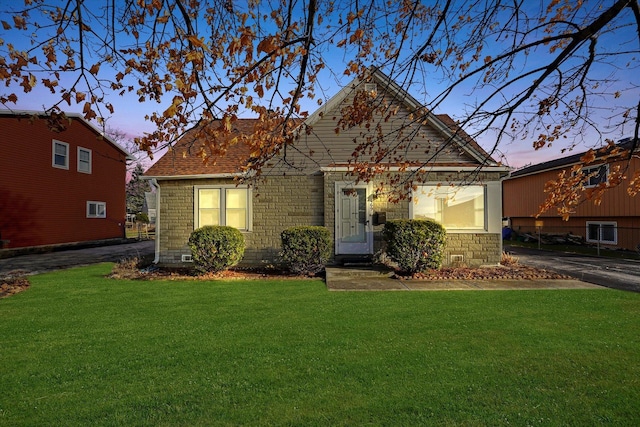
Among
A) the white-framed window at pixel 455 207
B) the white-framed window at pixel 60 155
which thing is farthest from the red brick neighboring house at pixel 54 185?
the white-framed window at pixel 455 207

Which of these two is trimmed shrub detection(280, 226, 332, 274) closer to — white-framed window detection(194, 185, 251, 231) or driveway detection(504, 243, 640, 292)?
white-framed window detection(194, 185, 251, 231)

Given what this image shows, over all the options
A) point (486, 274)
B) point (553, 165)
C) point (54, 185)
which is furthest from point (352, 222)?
point (54, 185)

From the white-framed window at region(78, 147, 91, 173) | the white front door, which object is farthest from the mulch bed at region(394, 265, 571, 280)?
the white-framed window at region(78, 147, 91, 173)

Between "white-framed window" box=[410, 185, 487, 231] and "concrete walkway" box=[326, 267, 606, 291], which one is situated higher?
"white-framed window" box=[410, 185, 487, 231]

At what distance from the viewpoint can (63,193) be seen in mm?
19656

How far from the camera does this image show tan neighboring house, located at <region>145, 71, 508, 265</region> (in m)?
11.0

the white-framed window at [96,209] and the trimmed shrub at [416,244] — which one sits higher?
the white-framed window at [96,209]

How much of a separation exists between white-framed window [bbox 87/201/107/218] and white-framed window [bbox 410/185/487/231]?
68.4 feet

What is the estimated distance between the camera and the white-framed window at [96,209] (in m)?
21.8

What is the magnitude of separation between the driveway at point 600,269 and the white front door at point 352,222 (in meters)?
6.15

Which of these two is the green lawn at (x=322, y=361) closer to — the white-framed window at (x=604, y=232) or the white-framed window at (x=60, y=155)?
the white-framed window at (x=604, y=232)

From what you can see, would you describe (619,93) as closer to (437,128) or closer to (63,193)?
(437,128)

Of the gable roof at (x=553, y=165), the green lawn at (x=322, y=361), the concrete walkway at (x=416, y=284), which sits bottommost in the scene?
the green lawn at (x=322, y=361)

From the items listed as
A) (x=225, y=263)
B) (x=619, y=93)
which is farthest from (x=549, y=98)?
(x=225, y=263)
